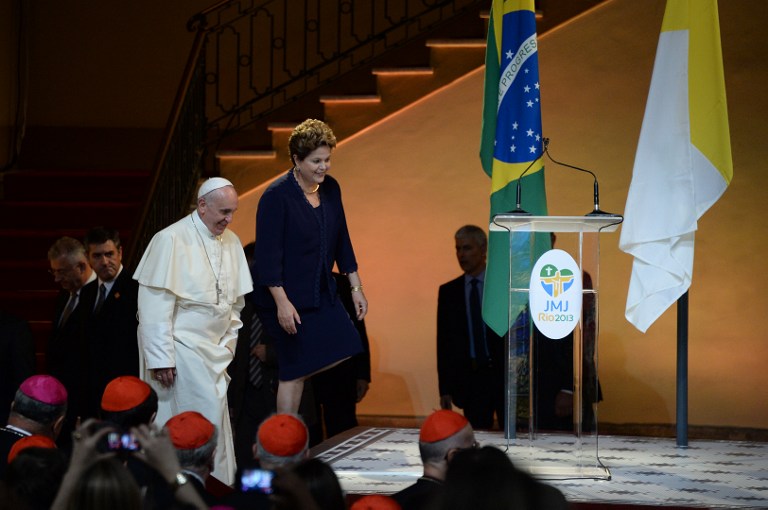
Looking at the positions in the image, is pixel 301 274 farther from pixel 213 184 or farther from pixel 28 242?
pixel 28 242

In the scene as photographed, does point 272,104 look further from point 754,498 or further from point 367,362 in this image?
point 754,498

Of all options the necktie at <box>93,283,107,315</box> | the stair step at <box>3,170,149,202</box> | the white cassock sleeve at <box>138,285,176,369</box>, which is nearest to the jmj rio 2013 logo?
the white cassock sleeve at <box>138,285,176,369</box>

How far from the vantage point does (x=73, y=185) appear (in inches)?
397

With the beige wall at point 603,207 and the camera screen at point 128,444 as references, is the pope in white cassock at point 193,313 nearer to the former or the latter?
the camera screen at point 128,444

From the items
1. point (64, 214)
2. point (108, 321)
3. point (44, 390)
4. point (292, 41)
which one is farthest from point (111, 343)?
point (292, 41)

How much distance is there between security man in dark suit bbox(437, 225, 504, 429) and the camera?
684 centimetres

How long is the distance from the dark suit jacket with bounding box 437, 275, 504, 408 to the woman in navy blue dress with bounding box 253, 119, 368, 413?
175 cm

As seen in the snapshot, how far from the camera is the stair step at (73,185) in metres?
9.91

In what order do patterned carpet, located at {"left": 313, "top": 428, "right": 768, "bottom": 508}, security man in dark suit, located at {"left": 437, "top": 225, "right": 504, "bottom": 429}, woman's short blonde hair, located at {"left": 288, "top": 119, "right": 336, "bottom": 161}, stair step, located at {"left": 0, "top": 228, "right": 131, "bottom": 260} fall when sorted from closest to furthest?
patterned carpet, located at {"left": 313, "top": 428, "right": 768, "bottom": 508} < woman's short blonde hair, located at {"left": 288, "top": 119, "right": 336, "bottom": 161} < security man in dark suit, located at {"left": 437, "top": 225, "right": 504, "bottom": 429} < stair step, located at {"left": 0, "top": 228, "right": 131, "bottom": 260}

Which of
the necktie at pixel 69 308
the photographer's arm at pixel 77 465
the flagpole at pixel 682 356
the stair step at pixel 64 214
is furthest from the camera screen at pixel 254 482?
the stair step at pixel 64 214

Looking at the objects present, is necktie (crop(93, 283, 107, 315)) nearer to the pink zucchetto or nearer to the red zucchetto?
the pink zucchetto

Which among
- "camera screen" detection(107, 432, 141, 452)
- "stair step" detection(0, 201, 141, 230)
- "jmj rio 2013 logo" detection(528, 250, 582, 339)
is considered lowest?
"camera screen" detection(107, 432, 141, 452)

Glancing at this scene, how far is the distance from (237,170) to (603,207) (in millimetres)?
2500

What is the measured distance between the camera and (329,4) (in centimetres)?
1065
